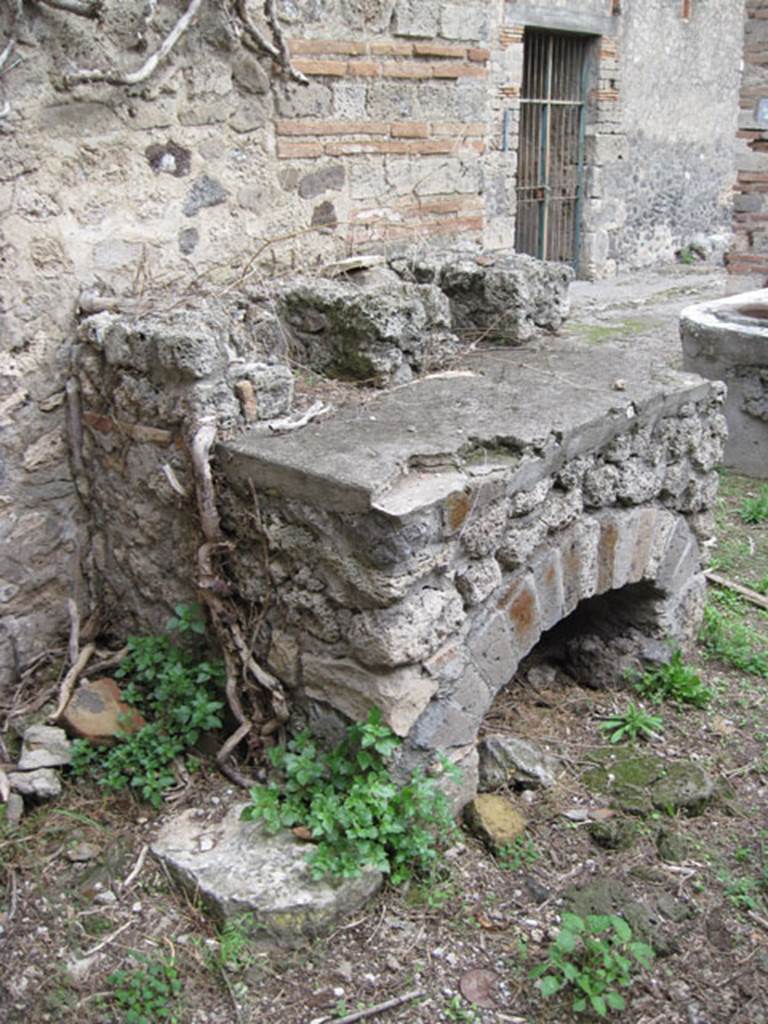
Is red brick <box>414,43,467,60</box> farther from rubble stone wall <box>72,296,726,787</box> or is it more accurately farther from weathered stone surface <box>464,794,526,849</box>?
weathered stone surface <box>464,794,526,849</box>

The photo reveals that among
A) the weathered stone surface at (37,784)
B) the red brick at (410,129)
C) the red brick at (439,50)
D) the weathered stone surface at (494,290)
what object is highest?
the red brick at (439,50)

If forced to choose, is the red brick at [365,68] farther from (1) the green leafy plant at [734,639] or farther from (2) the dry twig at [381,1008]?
(2) the dry twig at [381,1008]

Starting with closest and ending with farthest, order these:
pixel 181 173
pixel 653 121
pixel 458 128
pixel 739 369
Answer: pixel 181 173, pixel 458 128, pixel 739 369, pixel 653 121

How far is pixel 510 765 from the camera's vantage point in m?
3.21

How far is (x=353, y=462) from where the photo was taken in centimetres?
270

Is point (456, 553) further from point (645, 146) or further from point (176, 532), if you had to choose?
point (645, 146)

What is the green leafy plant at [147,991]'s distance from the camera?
235cm

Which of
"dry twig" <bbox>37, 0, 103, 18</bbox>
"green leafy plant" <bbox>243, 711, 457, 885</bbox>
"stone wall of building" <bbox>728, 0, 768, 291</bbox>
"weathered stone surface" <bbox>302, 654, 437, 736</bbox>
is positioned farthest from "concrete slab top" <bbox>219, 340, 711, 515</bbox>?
"stone wall of building" <bbox>728, 0, 768, 291</bbox>

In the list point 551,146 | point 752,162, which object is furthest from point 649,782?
point 551,146

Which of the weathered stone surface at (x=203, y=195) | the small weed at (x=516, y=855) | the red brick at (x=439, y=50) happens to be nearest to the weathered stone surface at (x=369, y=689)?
the small weed at (x=516, y=855)

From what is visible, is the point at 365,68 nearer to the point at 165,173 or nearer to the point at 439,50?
the point at 439,50

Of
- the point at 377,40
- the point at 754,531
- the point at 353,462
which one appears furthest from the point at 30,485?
the point at 754,531

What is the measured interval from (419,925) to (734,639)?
6.87 feet

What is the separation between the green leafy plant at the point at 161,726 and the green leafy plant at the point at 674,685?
1.67 metres
